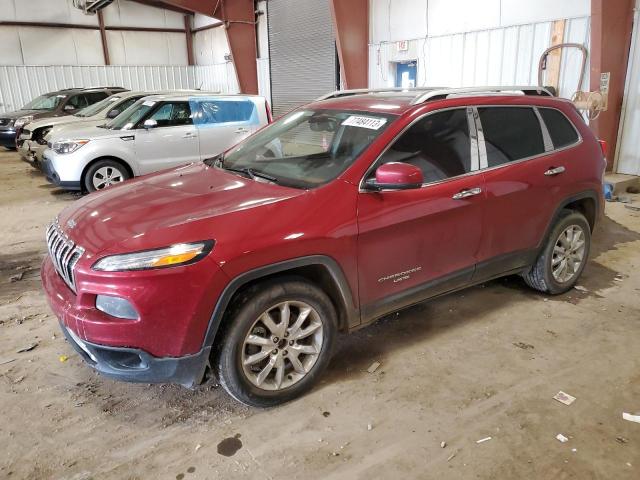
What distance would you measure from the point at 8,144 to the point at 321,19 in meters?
9.23

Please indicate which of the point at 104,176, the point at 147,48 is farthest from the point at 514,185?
the point at 147,48

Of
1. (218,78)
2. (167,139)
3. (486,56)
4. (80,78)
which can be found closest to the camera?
(167,139)

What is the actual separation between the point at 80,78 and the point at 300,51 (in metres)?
9.20

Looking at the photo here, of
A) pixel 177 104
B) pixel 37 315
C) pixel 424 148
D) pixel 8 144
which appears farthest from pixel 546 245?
pixel 8 144

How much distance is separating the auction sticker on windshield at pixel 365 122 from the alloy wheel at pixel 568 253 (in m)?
1.91

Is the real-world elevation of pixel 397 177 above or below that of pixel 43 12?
below

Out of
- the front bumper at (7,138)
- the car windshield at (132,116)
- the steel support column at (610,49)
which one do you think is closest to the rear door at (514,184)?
the steel support column at (610,49)

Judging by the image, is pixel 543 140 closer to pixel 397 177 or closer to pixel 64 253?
pixel 397 177

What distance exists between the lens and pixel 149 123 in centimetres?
750

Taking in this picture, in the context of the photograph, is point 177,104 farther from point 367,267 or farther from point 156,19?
point 156,19

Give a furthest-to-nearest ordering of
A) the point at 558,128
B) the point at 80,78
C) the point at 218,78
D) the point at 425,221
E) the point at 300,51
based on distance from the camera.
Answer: the point at 218,78 < the point at 80,78 < the point at 300,51 < the point at 558,128 < the point at 425,221

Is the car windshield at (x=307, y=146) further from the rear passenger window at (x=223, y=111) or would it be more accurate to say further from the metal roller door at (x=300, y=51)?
the metal roller door at (x=300, y=51)

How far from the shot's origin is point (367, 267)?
292 centimetres

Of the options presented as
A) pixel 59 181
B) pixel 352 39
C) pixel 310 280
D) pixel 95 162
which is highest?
pixel 352 39
